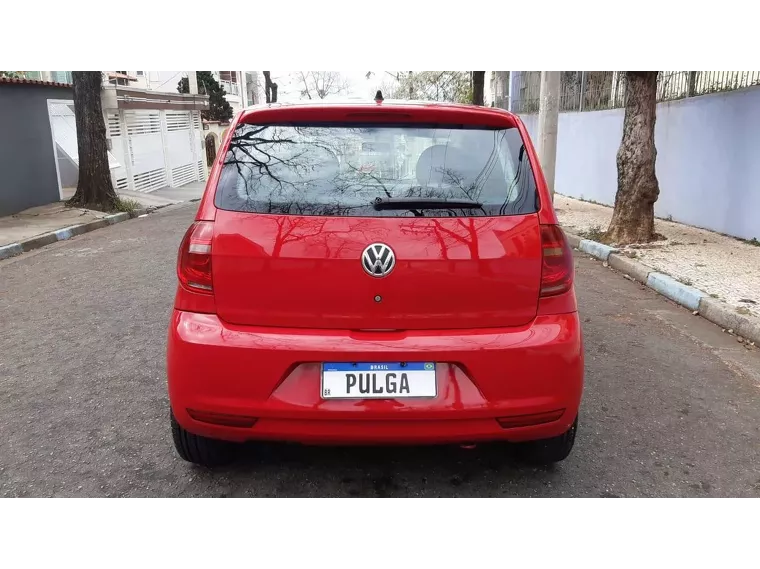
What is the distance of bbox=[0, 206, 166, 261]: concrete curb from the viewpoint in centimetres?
839

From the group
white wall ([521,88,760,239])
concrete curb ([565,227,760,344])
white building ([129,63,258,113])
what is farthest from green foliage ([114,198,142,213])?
white wall ([521,88,760,239])

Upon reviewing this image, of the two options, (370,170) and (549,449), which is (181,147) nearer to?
(370,170)

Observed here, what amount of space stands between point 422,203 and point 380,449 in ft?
4.17

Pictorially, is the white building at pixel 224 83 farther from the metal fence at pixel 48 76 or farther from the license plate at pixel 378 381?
the license plate at pixel 378 381

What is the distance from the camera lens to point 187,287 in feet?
7.81

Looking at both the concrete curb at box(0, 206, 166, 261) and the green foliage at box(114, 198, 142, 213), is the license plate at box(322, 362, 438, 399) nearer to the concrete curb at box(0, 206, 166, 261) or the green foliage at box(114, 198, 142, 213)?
the concrete curb at box(0, 206, 166, 261)

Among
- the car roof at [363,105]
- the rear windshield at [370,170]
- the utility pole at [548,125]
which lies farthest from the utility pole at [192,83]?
the rear windshield at [370,170]

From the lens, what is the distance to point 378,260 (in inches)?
89.1

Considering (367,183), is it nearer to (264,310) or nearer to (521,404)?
(264,310)

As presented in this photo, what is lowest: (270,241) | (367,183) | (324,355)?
(324,355)

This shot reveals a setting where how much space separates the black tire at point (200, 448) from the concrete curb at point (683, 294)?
158 inches
